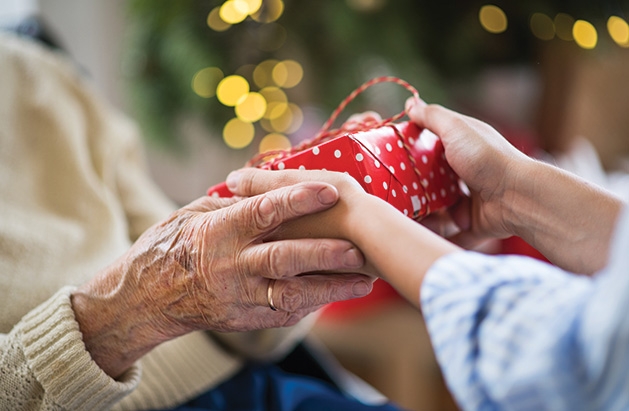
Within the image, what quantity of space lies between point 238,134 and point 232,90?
13cm

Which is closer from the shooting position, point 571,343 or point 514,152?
point 571,343

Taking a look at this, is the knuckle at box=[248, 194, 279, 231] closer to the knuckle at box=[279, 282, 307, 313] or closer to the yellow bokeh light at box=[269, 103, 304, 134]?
the knuckle at box=[279, 282, 307, 313]

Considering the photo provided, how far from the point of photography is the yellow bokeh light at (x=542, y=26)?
5.20ft

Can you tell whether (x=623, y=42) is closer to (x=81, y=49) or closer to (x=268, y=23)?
(x=268, y=23)

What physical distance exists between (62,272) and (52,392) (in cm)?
21

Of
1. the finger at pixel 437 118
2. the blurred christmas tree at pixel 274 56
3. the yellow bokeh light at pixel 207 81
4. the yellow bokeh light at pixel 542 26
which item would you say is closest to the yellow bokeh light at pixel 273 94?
the blurred christmas tree at pixel 274 56

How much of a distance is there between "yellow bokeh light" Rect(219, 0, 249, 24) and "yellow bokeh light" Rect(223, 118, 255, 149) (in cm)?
26

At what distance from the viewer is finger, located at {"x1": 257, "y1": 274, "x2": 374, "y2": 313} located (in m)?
0.55

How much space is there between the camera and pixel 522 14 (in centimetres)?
163

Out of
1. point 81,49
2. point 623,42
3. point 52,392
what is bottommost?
point 623,42

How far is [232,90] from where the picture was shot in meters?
1.47

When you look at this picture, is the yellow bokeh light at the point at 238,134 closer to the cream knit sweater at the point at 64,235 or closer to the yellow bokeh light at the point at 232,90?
the yellow bokeh light at the point at 232,90

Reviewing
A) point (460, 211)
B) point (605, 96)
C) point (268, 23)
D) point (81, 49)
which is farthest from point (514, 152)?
point (81, 49)

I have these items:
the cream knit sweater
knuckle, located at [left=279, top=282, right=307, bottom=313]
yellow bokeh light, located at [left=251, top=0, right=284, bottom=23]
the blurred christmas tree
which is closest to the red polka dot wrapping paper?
knuckle, located at [left=279, top=282, right=307, bottom=313]
